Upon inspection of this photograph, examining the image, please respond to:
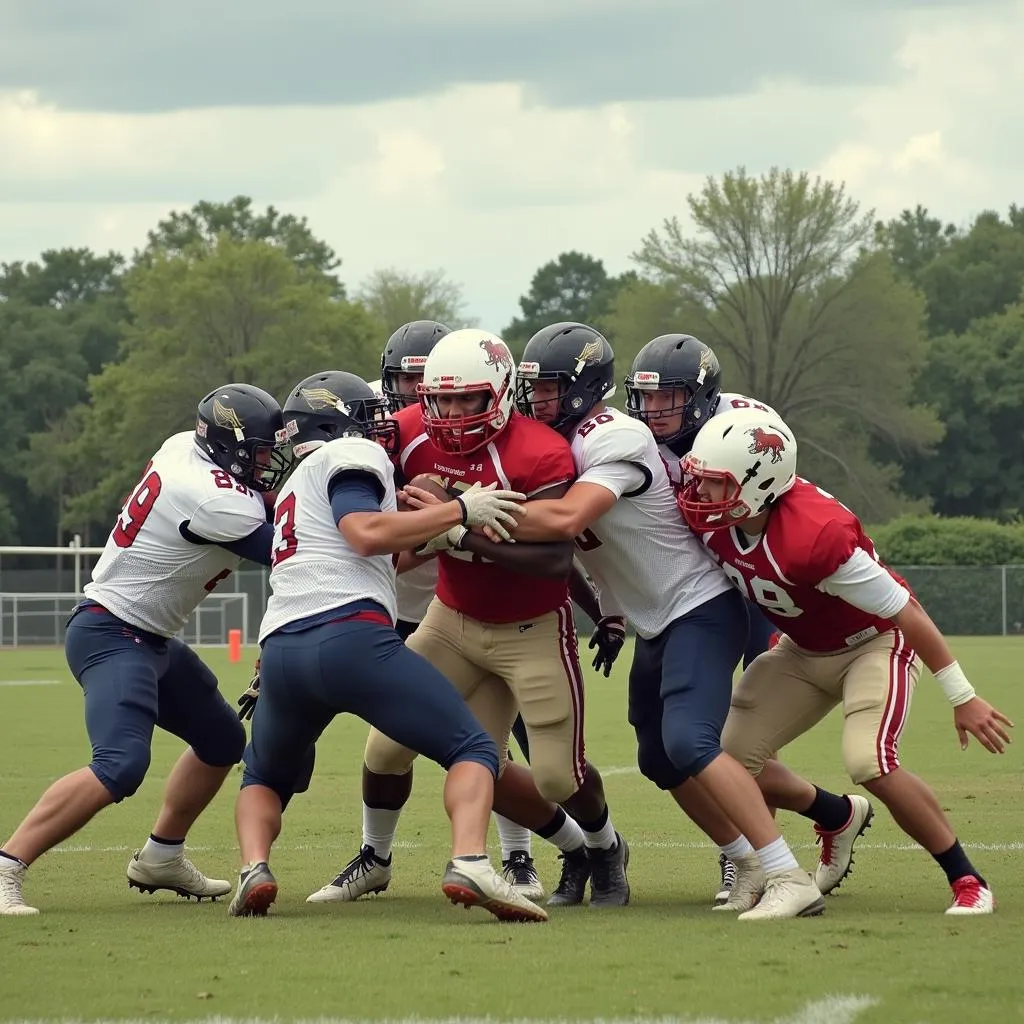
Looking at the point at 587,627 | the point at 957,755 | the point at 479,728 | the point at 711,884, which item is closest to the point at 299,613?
the point at 479,728

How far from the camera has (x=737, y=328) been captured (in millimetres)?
52938

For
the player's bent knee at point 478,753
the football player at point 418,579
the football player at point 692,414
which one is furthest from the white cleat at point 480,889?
the football player at point 418,579

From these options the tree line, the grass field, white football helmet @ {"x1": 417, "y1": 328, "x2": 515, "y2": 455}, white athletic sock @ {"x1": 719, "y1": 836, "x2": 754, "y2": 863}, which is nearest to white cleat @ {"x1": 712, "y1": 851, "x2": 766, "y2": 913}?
white athletic sock @ {"x1": 719, "y1": 836, "x2": 754, "y2": 863}

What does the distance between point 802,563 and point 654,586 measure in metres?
0.68

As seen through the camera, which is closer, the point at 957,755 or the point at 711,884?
the point at 711,884

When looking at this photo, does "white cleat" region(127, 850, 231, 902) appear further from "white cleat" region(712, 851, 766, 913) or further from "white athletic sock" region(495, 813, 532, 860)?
"white cleat" region(712, 851, 766, 913)

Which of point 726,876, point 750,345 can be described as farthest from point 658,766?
point 750,345

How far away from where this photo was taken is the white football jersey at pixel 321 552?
6211 mm

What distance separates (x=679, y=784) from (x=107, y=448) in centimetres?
4838

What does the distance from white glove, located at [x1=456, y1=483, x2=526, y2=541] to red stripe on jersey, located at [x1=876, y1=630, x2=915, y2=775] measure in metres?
1.50

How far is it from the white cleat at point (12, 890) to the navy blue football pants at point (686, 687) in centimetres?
236

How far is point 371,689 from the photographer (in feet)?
19.9

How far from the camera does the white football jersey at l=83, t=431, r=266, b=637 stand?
6.72 metres

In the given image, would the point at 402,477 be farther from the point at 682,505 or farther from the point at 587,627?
the point at 587,627
